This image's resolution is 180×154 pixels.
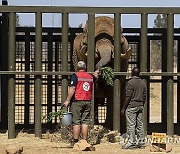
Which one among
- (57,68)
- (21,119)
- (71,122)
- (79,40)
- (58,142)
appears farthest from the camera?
(21,119)

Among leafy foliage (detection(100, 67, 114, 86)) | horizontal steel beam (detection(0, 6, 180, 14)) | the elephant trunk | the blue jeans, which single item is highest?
horizontal steel beam (detection(0, 6, 180, 14))

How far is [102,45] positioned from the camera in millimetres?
11195

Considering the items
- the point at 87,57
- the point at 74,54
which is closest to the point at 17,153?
the point at 87,57

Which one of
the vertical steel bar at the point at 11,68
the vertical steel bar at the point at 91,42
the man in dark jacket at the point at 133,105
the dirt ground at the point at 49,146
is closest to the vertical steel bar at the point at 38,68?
the dirt ground at the point at 49,146

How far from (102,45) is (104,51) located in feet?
1.07

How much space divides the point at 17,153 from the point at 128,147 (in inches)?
83.4

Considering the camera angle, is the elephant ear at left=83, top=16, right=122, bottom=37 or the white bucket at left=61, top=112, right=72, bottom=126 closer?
the white bucket at left=61, top=112, right=72, bottom=126

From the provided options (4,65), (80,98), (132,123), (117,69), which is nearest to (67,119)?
(80,98)

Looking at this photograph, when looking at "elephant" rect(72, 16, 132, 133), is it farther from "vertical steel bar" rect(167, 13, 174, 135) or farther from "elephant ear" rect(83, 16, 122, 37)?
"vertical steel bar" rect(167, 13, 174, 135)

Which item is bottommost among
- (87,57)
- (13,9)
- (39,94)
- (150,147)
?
(150,147)

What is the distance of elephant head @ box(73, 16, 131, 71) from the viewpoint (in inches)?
427

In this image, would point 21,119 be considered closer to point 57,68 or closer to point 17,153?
point 57,68

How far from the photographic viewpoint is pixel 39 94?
10.8m

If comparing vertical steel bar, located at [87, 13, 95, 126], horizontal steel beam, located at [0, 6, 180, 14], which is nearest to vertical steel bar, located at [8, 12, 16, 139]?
horizontal steel beam, located at [0, 6, 180, 14]
